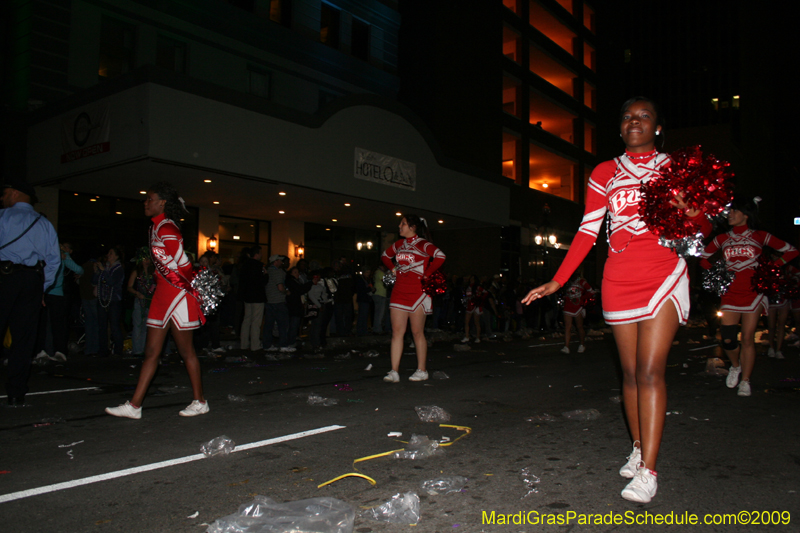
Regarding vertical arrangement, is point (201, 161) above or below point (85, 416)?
above

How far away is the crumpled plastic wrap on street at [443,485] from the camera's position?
3.20 meters

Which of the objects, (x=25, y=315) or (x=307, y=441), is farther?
(x=25, y=315)

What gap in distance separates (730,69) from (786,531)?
77521mm

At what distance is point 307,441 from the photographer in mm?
4320

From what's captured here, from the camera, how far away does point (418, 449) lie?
394 cm

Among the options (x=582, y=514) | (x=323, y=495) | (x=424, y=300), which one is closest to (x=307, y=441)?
(x=323, y=495)

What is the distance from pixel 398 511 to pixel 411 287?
466 cm

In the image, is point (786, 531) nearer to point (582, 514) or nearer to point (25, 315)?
point (582, 514)

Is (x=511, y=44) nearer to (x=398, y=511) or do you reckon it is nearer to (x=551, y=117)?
(x=551, y=117)

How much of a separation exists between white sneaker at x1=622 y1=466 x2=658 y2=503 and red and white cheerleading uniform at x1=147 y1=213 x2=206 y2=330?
372cm

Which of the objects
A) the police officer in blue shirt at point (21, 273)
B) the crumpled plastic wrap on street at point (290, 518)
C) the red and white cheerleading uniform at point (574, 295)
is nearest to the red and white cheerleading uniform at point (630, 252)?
the crumpled plastic wrap on street at point (290, 518)

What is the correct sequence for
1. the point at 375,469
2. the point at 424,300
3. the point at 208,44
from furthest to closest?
the point at 208,44
the point at 424,300
the point at 375,469

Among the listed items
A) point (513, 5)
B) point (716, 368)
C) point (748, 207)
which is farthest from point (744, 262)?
point (513, 5)

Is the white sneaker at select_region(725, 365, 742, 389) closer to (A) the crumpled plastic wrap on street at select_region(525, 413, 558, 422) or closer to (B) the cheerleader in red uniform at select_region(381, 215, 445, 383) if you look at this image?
(A) the crumpled plastic wrap on street at select_region(525, 413, 558, 422)
